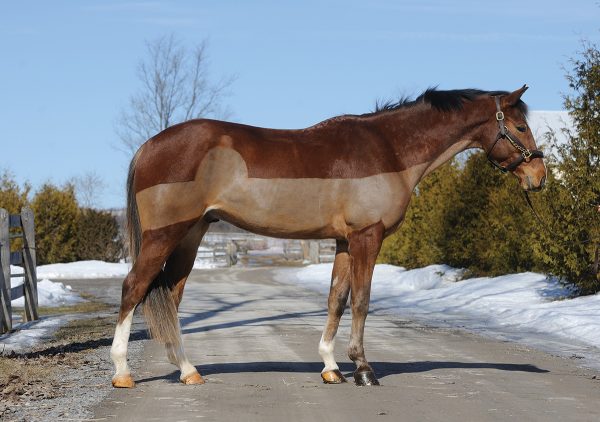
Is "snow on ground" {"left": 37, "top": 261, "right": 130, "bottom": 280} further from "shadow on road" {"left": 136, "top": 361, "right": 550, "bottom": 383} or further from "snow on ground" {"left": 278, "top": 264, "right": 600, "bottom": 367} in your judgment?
"shadow on road" {"left": 136, "top": 361, "right": 550, "bottom": 383}

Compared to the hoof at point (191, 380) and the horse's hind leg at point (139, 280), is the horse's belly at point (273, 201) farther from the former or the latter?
the hoof at point (191, 380)

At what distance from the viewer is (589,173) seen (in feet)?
50.4

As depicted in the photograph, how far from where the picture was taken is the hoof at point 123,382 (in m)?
7.42

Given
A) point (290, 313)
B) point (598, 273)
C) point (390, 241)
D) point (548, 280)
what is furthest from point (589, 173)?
point (390, 241)

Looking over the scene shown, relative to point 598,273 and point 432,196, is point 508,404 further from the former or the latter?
point 432,196

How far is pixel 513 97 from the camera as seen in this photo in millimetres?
8219

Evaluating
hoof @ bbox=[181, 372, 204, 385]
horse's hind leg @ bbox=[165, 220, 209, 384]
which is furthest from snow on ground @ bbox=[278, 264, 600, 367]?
horse's hind leg @ bbox=[165, 220, 209, 384]

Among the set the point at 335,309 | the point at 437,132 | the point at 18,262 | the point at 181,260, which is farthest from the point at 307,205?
the point at 18,262

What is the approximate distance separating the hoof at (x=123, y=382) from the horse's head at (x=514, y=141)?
12.7 feet

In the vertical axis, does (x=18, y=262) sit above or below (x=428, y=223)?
below

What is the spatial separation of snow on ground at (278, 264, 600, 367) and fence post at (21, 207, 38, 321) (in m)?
6.41

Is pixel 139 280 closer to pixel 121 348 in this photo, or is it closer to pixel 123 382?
pixel 121 348

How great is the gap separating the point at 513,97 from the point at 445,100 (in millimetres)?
623

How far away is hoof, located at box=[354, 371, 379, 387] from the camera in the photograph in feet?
24.9
